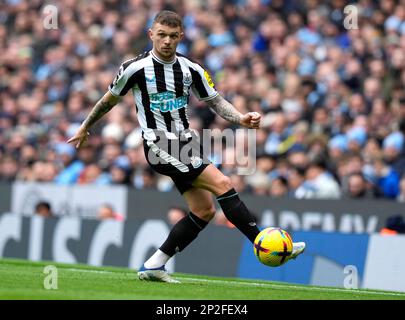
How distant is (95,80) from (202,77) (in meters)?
11.3

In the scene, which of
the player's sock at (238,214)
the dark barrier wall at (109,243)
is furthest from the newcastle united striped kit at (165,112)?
the dark barrier wall at (109,243)

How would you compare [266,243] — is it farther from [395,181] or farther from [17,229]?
[17,229]

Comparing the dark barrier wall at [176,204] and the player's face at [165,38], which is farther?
the dark barrier wall at [176,204]

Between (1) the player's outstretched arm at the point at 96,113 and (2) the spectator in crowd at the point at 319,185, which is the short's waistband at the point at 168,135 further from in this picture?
(2) the spectator in crowd at the point at 319,185

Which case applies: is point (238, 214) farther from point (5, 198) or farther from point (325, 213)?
point (5, 198)

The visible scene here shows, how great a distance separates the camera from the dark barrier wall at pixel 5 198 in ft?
60.1

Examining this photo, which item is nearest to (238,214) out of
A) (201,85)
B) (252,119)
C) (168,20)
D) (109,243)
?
(252,119)

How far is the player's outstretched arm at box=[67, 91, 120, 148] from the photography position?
30.4 feet

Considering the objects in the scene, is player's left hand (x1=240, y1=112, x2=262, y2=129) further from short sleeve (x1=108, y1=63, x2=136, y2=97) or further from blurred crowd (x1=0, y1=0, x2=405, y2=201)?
blurred crowd (x1=0, y1=0, x2=405, y2=201)

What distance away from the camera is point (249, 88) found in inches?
684

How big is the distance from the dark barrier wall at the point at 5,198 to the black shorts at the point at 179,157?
960 centimetres

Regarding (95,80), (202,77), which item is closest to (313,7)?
(95,80)

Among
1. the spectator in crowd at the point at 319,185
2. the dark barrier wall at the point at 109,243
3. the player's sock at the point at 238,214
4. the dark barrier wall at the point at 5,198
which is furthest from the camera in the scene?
the dark barrier wall at the point at 5,198

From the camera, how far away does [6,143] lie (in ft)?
67.1
